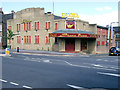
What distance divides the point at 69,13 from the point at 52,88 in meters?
28.5

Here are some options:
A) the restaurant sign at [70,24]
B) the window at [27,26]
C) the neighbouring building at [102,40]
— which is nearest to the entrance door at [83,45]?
the restaurant sign at [70,24]

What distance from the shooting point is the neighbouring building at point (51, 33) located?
112 ft

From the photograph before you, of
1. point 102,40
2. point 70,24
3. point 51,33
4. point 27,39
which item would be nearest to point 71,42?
point 70,24

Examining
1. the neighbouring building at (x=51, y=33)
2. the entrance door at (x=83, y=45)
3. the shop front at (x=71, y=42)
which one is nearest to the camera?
the shop front at (x=71, y=42)

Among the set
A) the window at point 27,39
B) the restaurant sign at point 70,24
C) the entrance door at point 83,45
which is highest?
the restaurant sign at point 70,24

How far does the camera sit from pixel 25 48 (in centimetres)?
4203

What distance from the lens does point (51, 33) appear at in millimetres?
32562

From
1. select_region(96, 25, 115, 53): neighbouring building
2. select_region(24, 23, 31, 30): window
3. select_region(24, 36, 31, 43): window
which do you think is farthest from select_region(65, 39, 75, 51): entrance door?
select_region(24, 23, 31, 30): window

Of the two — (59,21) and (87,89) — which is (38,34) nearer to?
(59,21)

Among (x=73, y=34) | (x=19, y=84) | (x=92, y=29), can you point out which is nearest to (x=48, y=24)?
(x=73, y=34)

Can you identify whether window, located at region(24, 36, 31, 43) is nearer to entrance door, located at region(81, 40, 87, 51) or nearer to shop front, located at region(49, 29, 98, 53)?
shop front, located at region(49, 29, 98, 53)

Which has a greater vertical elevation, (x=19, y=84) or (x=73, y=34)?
(x=73, y=34)

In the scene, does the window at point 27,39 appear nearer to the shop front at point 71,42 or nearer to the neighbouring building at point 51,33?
the neighbouring building at point 51,33

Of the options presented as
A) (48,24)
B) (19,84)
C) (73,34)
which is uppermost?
(48,24)
